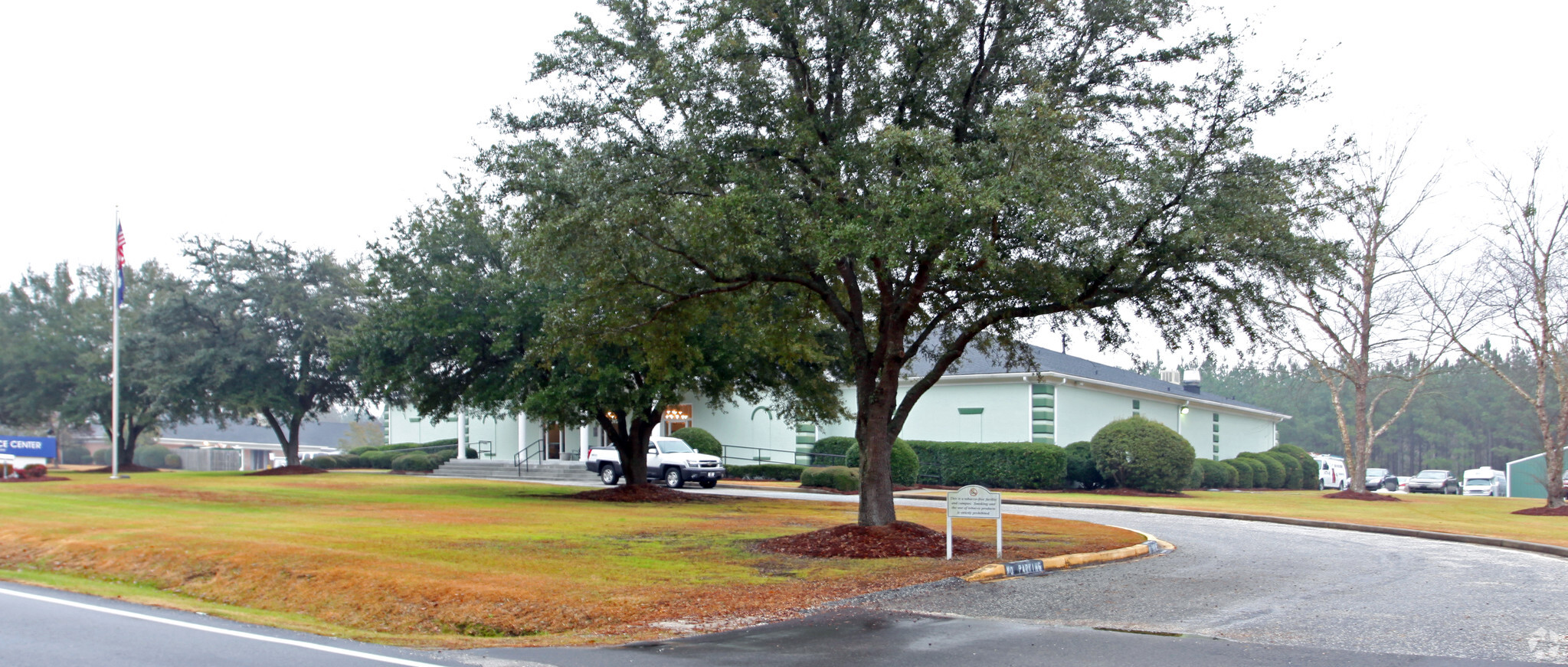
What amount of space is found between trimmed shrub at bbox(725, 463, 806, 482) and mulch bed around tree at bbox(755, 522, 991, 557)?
24.8 meters

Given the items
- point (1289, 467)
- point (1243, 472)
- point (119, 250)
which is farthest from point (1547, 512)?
point (119, 250)

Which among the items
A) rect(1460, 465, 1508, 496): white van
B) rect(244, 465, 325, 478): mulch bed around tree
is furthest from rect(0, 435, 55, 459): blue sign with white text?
rect(1460, 465, 1508, 496): white van

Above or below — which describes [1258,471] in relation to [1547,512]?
below

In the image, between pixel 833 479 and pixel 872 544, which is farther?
pixel 833 479

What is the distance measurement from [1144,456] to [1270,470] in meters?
15.8

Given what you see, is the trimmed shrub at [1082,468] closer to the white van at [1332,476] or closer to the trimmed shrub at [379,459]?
the white van at [1332,476]

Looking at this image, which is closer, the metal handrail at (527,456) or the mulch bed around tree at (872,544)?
the mulch bed around tree at (872,544)

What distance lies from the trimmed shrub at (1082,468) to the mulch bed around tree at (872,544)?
76.3 feet

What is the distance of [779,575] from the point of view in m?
12.4

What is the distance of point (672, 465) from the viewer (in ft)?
113

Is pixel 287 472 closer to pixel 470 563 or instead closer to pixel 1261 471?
pixel 470 563

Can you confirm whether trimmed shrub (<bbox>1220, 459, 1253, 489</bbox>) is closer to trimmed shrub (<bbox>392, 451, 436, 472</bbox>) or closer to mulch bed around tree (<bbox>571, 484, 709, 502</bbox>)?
mulch bed around tree (<bbox>571, 484, 709, 502</bbox>)

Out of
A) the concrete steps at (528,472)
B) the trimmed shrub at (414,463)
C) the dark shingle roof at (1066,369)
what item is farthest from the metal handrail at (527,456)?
the dark shingle roof at (1066,369)

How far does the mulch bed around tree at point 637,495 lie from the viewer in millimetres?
26766
